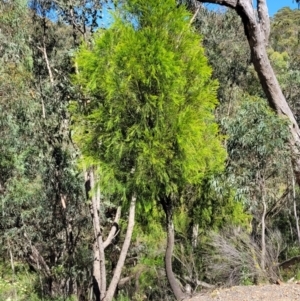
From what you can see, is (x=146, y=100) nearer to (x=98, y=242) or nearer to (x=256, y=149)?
(x=256, y=149)

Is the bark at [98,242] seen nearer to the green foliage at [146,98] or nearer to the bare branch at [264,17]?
the green foliage at [146,98]

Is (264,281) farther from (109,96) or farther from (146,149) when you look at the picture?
(109,96)

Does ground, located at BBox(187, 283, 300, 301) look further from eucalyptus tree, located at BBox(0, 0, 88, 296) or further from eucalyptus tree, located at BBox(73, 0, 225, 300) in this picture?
eucalyptus tree, located at BBox(0, 0, 88, 296)

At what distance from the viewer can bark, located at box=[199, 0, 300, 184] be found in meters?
6.75

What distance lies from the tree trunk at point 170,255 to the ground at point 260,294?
139cm

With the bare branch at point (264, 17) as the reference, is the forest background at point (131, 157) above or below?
below

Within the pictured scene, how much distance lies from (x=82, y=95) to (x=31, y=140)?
250 centimetres

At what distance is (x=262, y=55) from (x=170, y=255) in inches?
127

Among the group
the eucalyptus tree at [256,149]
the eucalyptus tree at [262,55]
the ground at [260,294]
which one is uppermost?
the eucalyptus tree at [262,55]

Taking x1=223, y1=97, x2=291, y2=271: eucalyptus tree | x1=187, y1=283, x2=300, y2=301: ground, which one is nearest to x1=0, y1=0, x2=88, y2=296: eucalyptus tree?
x1=223, y1=97, x2=291, y2=271: eucalyptus tree

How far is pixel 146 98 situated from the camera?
20.9ft

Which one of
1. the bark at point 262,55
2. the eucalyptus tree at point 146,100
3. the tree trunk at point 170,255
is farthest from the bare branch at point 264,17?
the tree trunk at point 170,255

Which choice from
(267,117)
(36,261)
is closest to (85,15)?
(267,117)

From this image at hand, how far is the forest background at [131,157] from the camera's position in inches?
253
